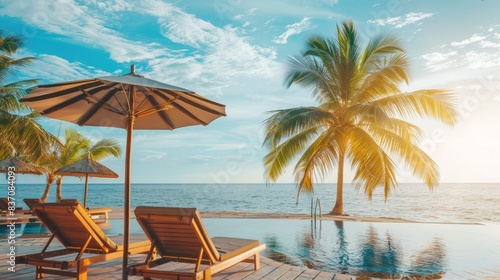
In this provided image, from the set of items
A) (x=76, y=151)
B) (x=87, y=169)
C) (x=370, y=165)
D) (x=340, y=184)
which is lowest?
(x=340, y=184)

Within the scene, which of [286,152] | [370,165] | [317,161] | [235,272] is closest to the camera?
[235,272]

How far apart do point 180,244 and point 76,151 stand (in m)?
17.9

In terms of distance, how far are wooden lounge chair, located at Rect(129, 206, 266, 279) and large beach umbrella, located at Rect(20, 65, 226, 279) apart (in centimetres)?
20

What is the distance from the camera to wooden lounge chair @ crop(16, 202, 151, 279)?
12.0 ft

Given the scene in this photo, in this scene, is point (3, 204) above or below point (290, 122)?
below

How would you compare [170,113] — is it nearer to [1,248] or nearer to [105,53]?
[1,248]

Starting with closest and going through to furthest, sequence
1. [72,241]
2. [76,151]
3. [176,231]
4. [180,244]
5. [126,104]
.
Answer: [176,231] < [180,244] < [72,241] < [126,104] < [76,151]

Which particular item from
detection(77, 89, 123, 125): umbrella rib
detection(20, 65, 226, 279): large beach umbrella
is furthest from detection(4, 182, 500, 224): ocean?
detection(77, 89, 123, 125): umbrella rib

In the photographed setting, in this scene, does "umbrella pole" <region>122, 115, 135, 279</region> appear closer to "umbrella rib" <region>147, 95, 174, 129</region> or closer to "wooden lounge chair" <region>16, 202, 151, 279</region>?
"wooden lounge chair" <region>16, 202, 151, 279</region>

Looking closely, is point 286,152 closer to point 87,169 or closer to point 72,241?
point 87,169

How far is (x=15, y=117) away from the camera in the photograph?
38.5ft

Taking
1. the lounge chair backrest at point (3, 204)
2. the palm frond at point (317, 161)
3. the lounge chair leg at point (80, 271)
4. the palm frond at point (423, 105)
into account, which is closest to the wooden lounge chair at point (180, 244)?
the lounge chair leg at point (80, 271)

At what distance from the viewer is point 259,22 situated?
1093 centimetres

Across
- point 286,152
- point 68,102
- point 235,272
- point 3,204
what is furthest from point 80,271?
point 3,204
